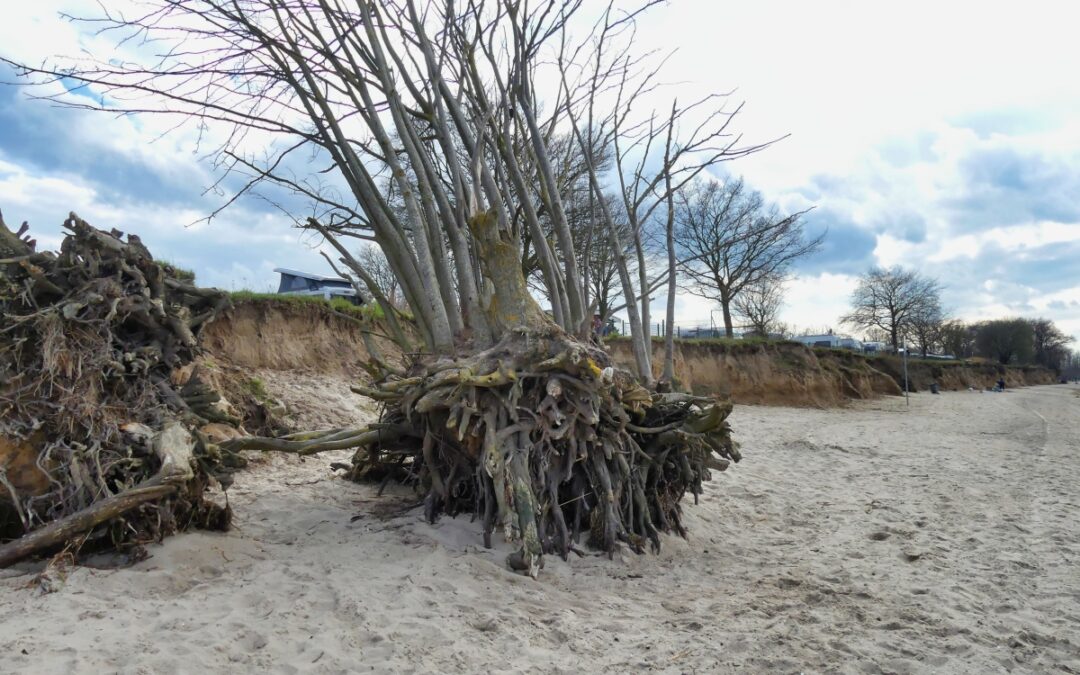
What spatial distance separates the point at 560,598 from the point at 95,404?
359 centimetres

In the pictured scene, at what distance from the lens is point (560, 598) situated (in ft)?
13.0

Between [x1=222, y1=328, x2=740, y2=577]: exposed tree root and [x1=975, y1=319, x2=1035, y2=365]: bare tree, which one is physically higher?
[x1=975, y1=319, x2=1035, y2=365]: bare tree

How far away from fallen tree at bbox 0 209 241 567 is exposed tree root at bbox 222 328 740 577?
916 millimetres

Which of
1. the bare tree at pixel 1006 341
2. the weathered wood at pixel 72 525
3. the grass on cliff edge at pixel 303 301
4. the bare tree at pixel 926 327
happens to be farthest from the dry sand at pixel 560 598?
the bare tree at pixel 1006 341

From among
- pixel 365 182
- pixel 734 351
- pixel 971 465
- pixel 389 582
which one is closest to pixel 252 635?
pixel 389 582

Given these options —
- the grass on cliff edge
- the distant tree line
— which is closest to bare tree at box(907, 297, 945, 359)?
the distant tree line

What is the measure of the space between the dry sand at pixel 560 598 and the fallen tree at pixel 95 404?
14.0 inches

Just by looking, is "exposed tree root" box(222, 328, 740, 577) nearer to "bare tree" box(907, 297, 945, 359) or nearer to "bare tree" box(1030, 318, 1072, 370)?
"bare tree" box(907, 297, 945, 359)

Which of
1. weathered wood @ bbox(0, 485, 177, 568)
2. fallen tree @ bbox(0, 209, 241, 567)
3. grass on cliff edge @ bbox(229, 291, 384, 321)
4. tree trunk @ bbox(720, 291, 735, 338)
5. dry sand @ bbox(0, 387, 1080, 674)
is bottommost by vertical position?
dry sand @ bbox(0, 387, 1080, 674)

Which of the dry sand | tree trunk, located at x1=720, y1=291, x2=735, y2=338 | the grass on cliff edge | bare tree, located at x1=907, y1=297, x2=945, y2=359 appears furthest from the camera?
bare tree, located at x1=907, y1=297, x2=945, y2=359

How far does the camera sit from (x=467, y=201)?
23.6 ft

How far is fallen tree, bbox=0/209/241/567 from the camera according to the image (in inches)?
155

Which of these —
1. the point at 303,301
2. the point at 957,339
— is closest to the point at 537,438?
the point at 303,301

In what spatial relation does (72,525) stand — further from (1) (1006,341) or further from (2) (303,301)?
(1) (1006,341)
